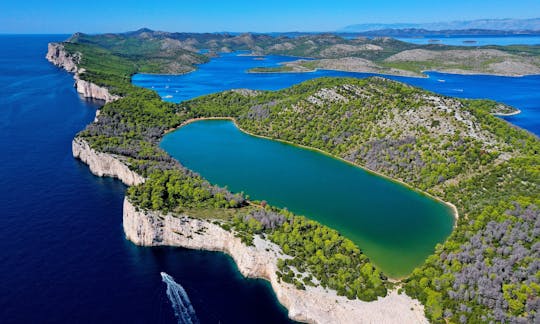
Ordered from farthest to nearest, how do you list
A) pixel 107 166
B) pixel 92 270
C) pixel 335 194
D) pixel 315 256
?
pixel 107 166 → pixel 335 194 → pixel 315 256 → pixel 92 270

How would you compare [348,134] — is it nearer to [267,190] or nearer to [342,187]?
[342,187]

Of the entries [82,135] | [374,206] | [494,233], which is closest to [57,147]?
[82,135]

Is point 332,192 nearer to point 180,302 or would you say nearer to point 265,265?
point 265,265

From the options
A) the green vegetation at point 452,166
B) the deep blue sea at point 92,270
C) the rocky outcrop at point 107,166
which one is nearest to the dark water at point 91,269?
the deep blue sea at point 92,270

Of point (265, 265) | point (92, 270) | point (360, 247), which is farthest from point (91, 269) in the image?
point (360, 247)

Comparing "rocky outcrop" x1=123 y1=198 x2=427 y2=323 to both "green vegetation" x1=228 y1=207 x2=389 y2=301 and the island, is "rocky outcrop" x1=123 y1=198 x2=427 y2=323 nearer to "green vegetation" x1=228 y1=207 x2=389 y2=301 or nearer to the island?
the island

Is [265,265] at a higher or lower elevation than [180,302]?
higher

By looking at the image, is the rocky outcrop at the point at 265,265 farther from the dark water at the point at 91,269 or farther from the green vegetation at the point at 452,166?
the green vegetation at the point at 452,166
